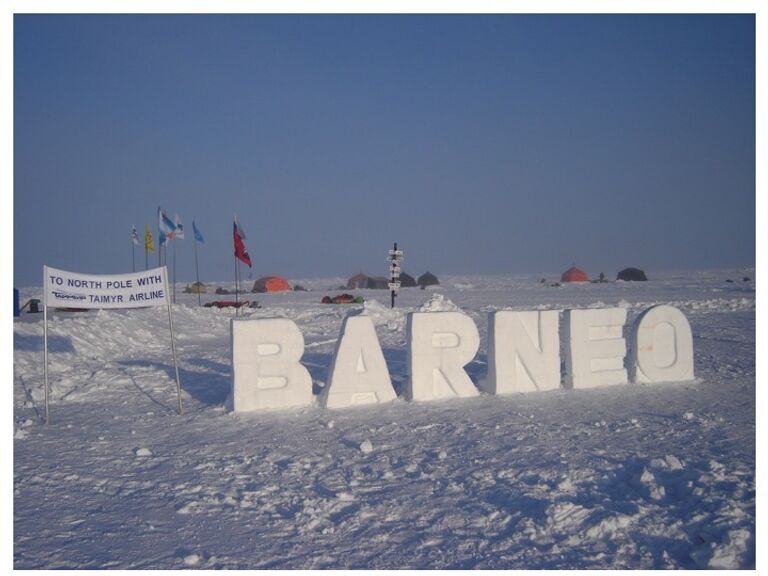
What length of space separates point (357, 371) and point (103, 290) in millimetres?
4107

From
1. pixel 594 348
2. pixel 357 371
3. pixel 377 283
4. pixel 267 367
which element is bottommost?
pixel 357 371

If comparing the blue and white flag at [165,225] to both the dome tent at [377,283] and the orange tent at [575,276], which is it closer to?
the dome tent at [377,283]

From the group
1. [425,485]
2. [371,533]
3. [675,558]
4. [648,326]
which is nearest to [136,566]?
[371,533]

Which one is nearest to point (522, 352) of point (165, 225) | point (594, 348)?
point (594, 348)

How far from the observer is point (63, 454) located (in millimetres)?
7672

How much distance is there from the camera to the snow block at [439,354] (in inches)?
397

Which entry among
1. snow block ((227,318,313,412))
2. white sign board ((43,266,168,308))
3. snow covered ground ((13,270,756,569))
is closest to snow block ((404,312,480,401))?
snow covered ground ((13,270,756,569))

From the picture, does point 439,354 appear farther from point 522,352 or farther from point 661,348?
point 661,348

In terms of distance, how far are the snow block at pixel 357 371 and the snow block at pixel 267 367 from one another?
0.43m

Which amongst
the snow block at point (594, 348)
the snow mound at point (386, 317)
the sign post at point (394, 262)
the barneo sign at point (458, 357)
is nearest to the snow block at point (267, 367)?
the barneo sign at point (458, 357)

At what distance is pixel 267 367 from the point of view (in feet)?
31.8

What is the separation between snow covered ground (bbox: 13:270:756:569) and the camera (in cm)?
472

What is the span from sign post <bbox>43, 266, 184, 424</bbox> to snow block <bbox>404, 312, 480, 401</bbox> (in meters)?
3.66

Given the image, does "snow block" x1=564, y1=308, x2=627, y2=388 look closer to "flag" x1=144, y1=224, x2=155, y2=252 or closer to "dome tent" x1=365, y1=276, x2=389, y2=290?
"flag" x1=144, y1=224, x2=155, y2=252
